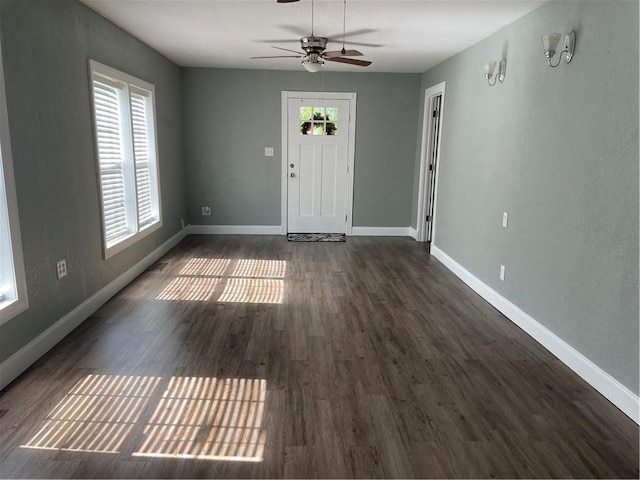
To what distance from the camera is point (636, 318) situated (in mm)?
2316

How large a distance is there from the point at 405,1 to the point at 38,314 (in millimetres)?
3239

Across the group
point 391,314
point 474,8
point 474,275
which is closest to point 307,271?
point 391,314

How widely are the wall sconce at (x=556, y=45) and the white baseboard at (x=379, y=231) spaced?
3891 millimetres

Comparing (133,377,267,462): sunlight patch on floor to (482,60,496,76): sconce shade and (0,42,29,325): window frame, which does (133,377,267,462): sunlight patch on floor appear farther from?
(482,60,496,76): sconce shade

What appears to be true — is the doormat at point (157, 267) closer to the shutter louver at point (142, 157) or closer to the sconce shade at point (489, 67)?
the shutter louver at point (142, 157)

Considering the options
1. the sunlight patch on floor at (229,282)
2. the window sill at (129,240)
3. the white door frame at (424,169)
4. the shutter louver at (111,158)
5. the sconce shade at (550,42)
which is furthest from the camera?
the white door frame at (424,169)

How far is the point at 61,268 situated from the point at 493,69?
3.87 metres

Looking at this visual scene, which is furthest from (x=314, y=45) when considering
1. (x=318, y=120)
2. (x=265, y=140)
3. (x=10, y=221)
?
(x=265, y=140)

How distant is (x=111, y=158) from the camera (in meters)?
4.03

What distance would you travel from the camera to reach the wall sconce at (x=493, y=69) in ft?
12.7

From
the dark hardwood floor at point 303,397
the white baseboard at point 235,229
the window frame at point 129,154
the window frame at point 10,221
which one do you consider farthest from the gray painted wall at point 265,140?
the window frame at point 10,221

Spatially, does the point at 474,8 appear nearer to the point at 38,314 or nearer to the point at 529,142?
the point at 529,142

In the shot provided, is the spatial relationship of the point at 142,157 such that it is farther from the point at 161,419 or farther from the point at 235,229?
the point at 161,419

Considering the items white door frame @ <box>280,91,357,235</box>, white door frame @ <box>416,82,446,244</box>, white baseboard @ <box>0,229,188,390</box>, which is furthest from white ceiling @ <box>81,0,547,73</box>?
white baseboard @ <box>0,229,188,390</box>
